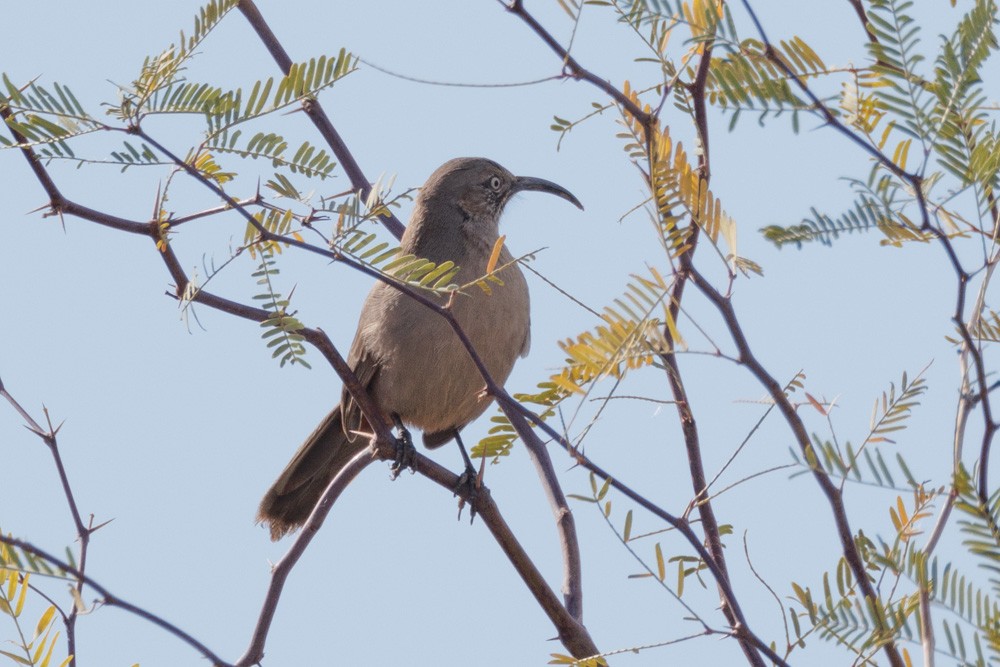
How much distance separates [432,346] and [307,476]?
43.8 inches

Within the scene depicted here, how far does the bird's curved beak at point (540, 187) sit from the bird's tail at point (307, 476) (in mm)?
1794

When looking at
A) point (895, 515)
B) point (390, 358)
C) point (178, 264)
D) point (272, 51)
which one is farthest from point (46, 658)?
point (390, 358)

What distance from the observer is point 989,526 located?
2006 millimetres

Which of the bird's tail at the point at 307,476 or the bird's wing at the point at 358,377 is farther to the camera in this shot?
the bird's tail at the point at 307,476

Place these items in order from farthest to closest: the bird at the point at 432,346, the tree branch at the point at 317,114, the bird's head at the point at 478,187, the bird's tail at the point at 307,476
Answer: the bird's head at the point at 478,187, the bird's tail at the point at 307,476, the bird at the point at 432,346, the tree branch at the point at 317,114

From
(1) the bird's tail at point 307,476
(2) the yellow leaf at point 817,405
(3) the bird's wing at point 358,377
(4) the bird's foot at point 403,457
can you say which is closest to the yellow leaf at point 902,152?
(2) the yellow leaf at point 817,405

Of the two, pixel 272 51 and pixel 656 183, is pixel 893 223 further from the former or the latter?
pixel 272 51

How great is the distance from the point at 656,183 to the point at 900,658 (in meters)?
1.10

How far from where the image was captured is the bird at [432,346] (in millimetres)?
5840

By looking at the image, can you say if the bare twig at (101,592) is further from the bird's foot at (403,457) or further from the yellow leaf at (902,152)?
the bird's foot at (403,457)

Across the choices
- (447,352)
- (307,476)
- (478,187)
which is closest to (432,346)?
(447,352)

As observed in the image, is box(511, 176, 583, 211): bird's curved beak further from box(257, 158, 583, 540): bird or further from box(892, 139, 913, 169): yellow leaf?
box(892, 139, 913, 169): yellow leaf

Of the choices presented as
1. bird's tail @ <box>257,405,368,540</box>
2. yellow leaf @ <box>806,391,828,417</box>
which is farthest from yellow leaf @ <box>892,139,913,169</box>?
bird's tail @ <box>257,405,368,540</box>

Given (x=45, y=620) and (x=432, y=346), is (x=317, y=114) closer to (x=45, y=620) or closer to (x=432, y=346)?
(x=432, y=346)
